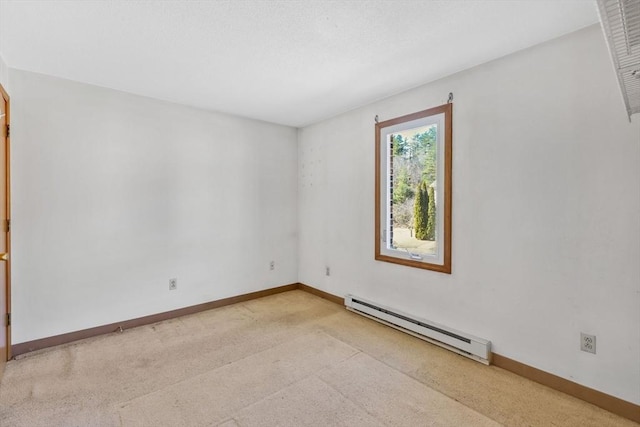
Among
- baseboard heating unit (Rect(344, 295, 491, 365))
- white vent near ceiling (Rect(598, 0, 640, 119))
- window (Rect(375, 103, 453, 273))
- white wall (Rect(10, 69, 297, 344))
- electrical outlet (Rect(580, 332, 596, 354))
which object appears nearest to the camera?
white vent near ceiling (Rect(598, 0, 640, 119))

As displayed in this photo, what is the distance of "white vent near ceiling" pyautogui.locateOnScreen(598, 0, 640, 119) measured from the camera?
983 millimetres

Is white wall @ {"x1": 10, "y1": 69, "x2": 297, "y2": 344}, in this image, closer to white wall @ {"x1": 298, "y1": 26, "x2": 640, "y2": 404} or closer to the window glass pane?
the window glass pane

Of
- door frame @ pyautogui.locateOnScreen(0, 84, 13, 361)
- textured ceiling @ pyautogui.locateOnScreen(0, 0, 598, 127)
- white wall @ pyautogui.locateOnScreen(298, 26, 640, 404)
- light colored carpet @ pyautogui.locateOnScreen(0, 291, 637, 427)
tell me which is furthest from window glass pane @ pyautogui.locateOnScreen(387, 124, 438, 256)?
door frame @ pyautogui.locateOnScreen(0, 84, 13, 361)

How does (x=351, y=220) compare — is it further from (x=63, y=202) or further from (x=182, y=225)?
(x=63, y=202)

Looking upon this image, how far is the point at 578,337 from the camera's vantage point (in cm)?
196

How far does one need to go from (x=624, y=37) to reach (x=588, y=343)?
185cm

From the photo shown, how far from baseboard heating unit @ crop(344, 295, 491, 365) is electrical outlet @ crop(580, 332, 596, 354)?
59 centimetres

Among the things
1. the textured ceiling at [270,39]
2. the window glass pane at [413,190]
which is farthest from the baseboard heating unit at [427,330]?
the textured ceiling at [270,39]

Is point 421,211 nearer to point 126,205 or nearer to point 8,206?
point 126,205

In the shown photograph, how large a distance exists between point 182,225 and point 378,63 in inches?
108

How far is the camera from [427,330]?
2715 millimetres

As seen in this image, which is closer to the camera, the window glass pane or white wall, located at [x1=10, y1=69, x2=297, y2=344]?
white wall, located at [x1=10, y1=69, x2=297, y2=344]

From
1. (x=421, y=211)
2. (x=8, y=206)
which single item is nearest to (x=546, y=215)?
(x=421, y=211)

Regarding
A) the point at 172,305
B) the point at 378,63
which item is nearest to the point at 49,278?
the point at 172,305
